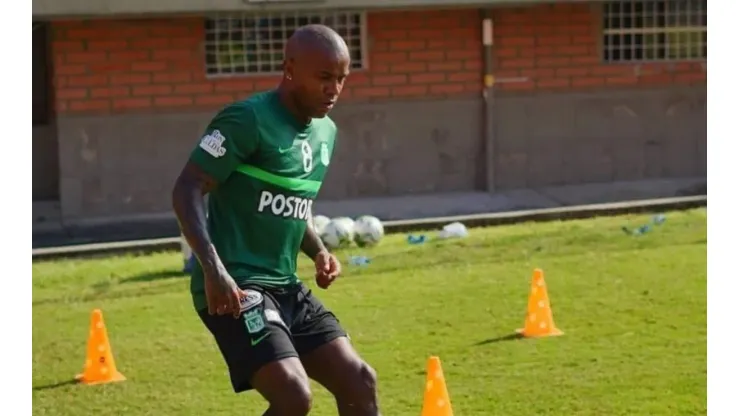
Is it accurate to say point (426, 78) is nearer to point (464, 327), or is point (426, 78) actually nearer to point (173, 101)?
point (173, 101)

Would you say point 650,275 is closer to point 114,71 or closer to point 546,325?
point 546,325

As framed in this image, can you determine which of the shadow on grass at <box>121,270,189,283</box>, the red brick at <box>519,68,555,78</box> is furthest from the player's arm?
the red brick at <box>519,68,555,78</box>

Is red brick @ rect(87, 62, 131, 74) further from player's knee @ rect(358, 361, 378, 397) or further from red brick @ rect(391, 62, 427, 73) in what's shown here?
player's knee @ rect(358, 361, 378, 397)

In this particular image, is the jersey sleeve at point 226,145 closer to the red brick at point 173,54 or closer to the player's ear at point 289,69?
the player's ear at point 289,69

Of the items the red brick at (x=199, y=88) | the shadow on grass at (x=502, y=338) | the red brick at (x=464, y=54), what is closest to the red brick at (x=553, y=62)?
the red brick at (x=464, y=54)

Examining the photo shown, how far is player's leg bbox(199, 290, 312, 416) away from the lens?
5.23m

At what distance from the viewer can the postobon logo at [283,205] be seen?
5.47 m

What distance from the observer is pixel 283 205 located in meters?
5.52

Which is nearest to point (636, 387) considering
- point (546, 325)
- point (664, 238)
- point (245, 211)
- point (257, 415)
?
Answer: point (546, 325)

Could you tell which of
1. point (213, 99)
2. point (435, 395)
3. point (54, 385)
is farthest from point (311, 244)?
point (213, 99)

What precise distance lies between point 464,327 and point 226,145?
4.73 m

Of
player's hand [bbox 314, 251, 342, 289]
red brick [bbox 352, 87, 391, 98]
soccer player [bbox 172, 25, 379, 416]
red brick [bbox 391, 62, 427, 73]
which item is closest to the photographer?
soccer player [bbox 172, 25, 379, 416]

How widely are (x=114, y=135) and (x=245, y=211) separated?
11311 millimetres

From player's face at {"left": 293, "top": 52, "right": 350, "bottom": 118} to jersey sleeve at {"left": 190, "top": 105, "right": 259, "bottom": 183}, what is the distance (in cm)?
23
